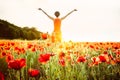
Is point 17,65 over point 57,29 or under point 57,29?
under

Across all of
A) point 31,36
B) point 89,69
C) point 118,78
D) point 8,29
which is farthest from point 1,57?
point 31,36

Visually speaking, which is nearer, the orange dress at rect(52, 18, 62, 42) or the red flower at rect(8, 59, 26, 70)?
the red flower at rect(8, 59, 26, 70)

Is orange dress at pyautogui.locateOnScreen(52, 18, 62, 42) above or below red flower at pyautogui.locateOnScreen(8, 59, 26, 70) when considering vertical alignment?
above

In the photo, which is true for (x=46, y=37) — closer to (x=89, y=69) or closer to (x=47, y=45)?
(x=47, y=45)

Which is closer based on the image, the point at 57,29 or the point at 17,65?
the point at 17,65

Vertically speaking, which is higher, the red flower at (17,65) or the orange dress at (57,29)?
the orange dress at (57,29)

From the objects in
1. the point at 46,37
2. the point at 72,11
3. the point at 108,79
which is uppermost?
the point at 72,11

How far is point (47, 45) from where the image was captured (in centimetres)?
562

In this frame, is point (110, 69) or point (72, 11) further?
point (72, 11)

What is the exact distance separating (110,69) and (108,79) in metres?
0.44

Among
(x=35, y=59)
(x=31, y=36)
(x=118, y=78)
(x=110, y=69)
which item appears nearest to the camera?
(x=118, y=78)

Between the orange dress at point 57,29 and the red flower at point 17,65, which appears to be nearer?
the red flower at point 17,65

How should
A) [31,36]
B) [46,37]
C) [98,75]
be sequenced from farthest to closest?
[31,36], [46,37], [98,75]

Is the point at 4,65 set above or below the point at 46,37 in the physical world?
below
